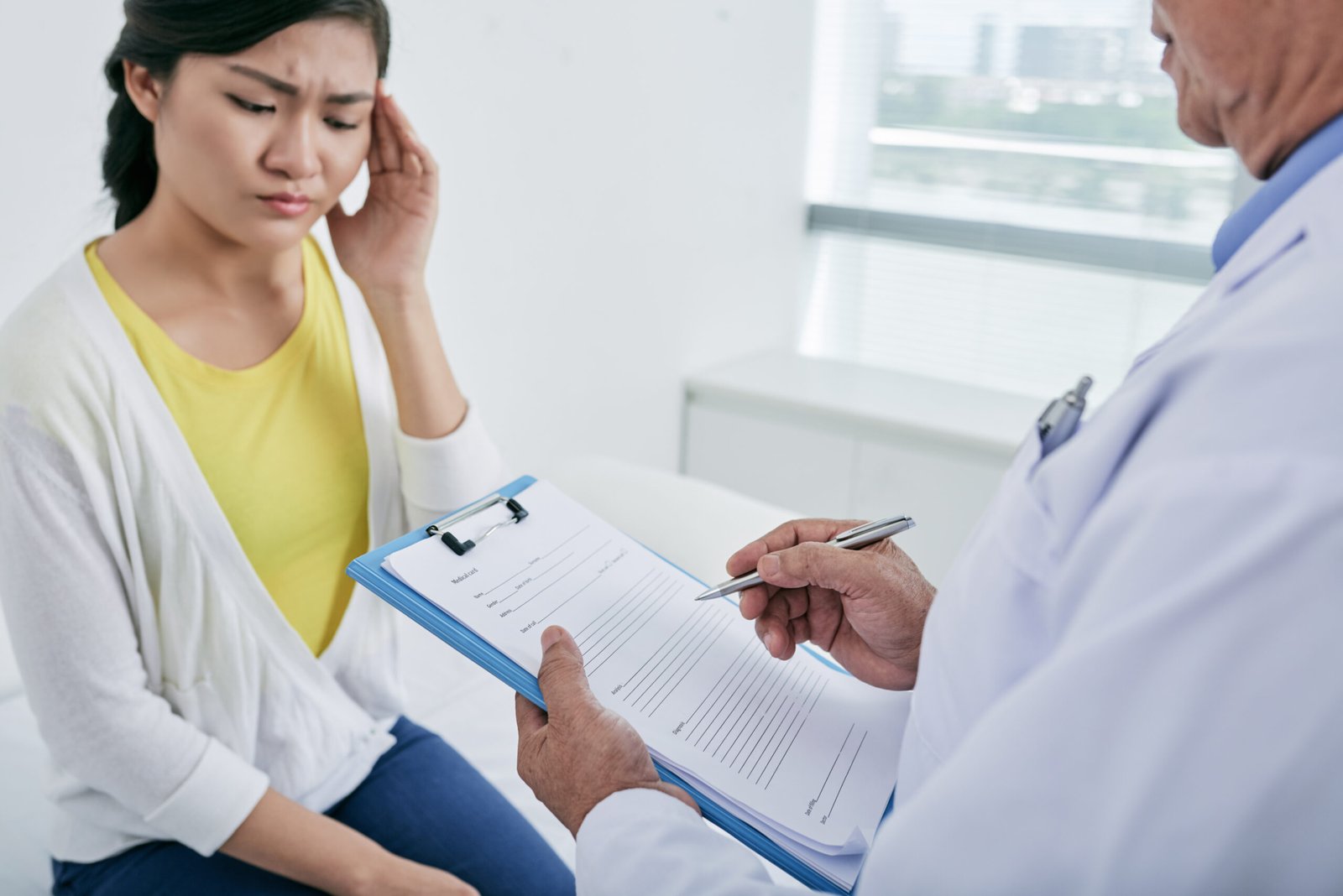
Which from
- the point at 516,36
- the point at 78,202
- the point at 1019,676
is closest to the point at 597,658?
the point at 1019,676

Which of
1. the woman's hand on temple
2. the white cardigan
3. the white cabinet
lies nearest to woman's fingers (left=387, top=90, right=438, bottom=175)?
the woman's hand on temple

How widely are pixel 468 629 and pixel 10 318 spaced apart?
563 mm

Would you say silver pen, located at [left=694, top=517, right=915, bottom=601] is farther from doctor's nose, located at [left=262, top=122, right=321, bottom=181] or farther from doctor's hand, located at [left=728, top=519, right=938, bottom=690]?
doctor's nose, located at [left=262, top=122, right=321, bottom=181]

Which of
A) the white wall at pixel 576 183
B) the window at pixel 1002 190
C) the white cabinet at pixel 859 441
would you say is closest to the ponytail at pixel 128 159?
the white wall at pixel 576 183

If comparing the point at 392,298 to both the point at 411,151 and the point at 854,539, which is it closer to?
the point at 411,151

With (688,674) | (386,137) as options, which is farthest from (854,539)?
(386,137)

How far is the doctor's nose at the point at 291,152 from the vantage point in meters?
1.00

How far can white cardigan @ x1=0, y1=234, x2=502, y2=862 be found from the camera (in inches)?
35.7

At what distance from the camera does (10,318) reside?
95cm

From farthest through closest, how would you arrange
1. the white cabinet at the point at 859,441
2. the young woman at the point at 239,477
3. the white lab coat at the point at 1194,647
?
the white cabinet at the point at 859,441
the young woman at the point at 239,477
the white lab coat at the point at 1194,647

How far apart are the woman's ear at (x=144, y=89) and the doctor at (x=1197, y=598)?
883 millimetres

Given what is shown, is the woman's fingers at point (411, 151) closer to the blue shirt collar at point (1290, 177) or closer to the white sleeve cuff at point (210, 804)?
the white sleeve cuff at point (210, 804)

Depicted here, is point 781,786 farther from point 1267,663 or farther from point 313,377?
point 313,377

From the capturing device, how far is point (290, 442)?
1125mm
